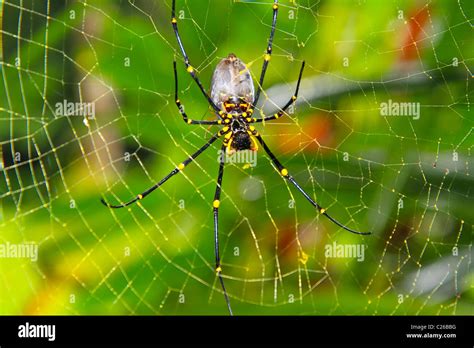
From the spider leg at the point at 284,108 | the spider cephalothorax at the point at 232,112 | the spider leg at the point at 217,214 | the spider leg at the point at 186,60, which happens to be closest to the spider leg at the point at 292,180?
the spider cephalothorax at the point at 232,112

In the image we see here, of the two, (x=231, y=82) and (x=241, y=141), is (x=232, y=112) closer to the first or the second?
(x=241, y=141)

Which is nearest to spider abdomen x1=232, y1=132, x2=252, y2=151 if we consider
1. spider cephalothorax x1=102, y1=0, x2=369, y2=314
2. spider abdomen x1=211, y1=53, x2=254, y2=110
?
spider cephalothorax x1=102, y1=0, x2=369, y2=314

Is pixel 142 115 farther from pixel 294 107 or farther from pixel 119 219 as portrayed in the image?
pixel 294 107

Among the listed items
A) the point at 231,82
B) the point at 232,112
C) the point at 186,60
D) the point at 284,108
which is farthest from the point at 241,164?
the point at 186,60

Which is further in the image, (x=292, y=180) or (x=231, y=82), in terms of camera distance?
(x=292, y=180)

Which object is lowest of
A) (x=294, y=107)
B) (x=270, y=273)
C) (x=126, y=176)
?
(x=270, y=273)

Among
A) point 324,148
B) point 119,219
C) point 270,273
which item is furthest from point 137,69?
point 270,273
